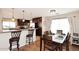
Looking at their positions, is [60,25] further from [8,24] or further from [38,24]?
[8,24]

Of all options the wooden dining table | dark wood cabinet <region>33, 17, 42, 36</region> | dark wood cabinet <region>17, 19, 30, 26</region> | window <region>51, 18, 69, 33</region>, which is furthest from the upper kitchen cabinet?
the wooden dining table

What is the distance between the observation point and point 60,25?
5.83 ft

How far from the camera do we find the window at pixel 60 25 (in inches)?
69.1

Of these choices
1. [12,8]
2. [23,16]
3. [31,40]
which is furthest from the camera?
[31,40]

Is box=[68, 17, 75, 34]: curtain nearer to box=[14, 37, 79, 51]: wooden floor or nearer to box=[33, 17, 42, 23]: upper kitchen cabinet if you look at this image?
box=[14, 37, 79, 51]: wooden floor

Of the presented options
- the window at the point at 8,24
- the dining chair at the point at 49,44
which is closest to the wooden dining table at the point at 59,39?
the dining chair at the point at 49,44

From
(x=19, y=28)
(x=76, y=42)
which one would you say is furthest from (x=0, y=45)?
(x=76, y=42)

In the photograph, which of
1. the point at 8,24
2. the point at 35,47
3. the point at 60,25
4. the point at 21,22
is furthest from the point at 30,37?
the point at 60,25

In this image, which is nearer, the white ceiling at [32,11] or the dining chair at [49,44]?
the white ceiling at [32,11]

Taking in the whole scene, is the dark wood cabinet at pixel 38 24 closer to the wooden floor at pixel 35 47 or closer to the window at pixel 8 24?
the wooden floor at pixel 35 47
